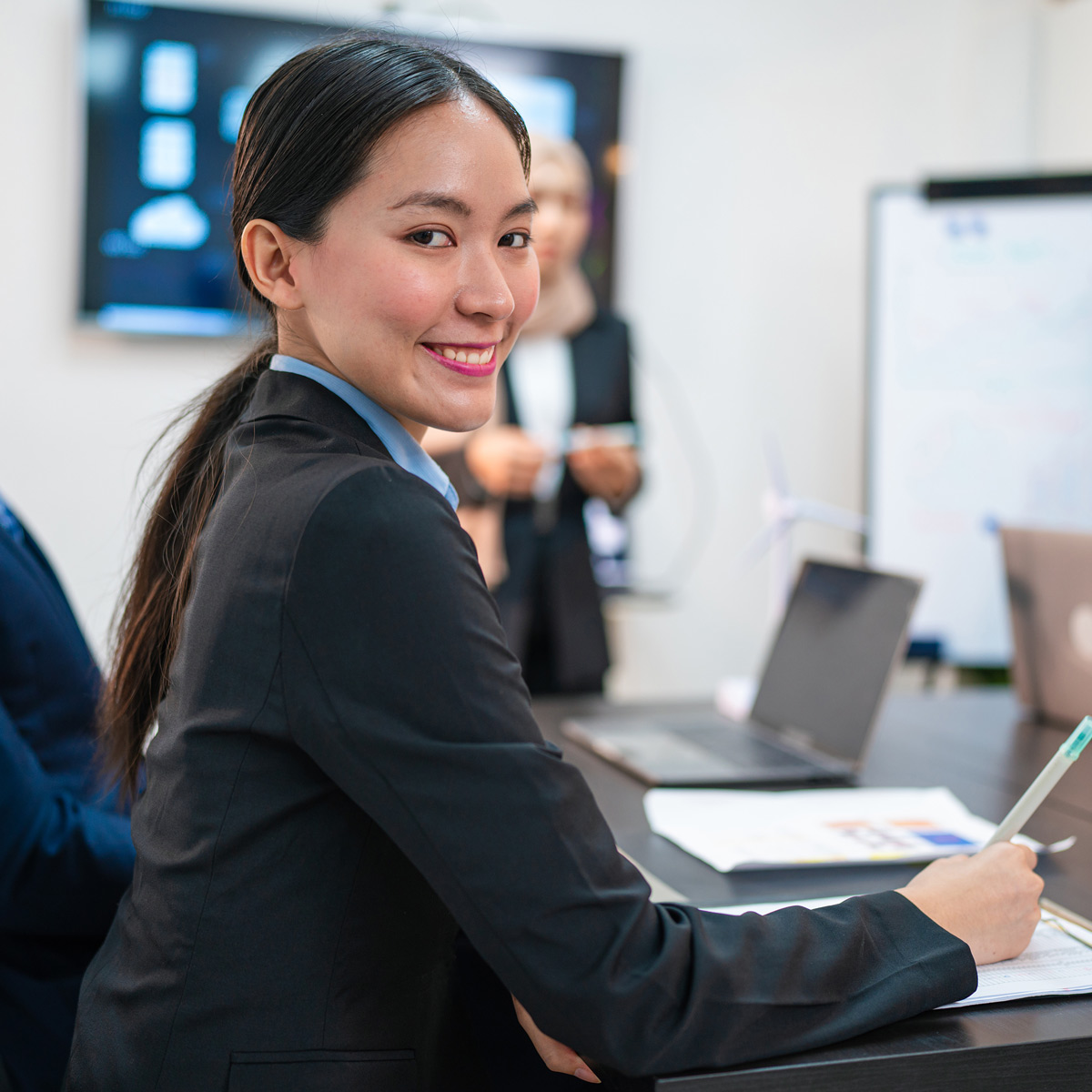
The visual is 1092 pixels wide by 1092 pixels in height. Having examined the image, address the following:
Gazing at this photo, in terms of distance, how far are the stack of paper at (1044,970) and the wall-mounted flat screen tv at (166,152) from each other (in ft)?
7.38

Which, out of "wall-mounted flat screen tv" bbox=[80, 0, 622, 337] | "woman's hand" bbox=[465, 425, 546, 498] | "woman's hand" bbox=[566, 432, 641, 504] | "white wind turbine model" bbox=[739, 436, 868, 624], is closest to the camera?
"woman's hand" bbox=[465, 425, 546, 498]

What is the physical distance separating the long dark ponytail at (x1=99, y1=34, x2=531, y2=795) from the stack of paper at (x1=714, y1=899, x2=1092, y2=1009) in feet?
1.76

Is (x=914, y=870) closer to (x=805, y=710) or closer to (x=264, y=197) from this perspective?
(x=805, y=710)

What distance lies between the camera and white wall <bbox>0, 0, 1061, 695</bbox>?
3.09m

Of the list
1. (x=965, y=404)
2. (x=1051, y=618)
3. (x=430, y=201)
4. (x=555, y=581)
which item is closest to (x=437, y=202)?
(x=430, y=201)

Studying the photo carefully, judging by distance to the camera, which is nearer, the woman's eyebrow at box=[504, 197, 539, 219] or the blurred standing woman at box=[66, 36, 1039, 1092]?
the blurred standing woman at box=[66, 36, 1039, 1092]

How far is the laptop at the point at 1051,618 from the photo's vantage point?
160 cm

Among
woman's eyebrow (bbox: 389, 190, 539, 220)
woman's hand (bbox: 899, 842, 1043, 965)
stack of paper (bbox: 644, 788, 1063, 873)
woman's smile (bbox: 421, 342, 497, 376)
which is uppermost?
woman's eyebrow (bbox: 389, 190, 539, 220)

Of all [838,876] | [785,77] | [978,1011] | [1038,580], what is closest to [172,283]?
[785,77]

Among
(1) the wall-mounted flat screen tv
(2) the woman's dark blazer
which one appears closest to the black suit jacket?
(1) the wall-mounted flat screen tv

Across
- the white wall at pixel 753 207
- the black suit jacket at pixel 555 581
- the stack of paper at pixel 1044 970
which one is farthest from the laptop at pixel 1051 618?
the white wall at pixel 753 207

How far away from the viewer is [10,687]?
3.80 ft

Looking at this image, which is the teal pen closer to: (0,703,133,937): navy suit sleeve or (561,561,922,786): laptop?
(561,561,922,786): laptop

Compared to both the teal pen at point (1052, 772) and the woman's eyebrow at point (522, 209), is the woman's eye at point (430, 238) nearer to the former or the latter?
the woman's eyebrow at point (522, 209)
